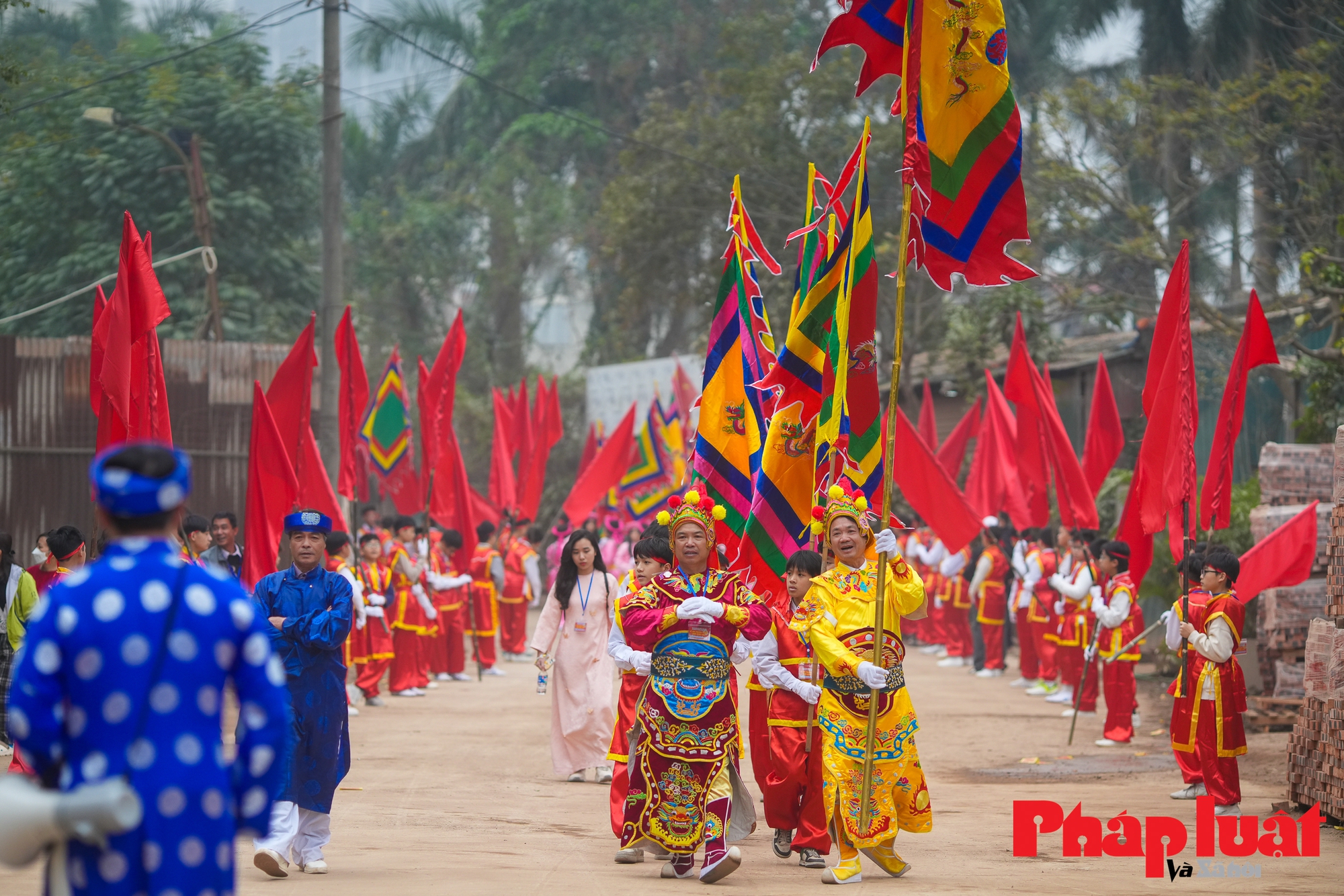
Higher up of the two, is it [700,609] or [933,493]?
[933,493]

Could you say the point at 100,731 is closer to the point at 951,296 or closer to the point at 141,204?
the point at 141,204

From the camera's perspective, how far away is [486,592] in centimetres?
1791

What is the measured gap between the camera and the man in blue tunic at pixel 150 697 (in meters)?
3.61

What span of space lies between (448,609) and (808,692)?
1060 cm

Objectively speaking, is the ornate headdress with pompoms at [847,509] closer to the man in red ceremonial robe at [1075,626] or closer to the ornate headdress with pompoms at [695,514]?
the ornate headdress with pompoms at [695,514]

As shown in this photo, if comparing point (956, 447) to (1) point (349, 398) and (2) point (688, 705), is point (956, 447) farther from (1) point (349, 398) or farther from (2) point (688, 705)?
(2) point (688, 705)

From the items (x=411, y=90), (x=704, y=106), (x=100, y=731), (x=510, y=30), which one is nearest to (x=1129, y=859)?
(x=100, y=731)

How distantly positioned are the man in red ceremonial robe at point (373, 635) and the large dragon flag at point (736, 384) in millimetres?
5980

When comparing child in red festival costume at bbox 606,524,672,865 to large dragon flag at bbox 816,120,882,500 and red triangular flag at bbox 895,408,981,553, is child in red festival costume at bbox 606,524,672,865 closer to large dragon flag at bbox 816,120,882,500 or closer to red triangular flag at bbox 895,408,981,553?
large dragon flag at bbox 816,120,882,500

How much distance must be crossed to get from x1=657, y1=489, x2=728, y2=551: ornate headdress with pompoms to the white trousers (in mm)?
2307

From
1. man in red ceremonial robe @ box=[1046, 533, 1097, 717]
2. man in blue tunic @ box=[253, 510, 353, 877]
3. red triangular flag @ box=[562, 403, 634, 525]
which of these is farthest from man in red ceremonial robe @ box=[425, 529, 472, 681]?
man in blue tunic @ box=[253, 510, 353, 877]

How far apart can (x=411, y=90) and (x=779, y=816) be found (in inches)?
1712

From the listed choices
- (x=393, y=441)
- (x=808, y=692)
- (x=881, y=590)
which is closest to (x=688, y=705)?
(x=808, y=692)

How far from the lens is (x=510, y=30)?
42.9m
